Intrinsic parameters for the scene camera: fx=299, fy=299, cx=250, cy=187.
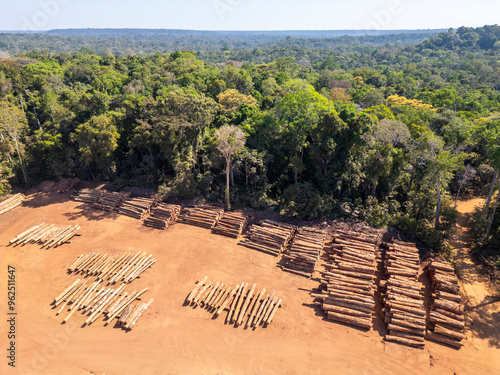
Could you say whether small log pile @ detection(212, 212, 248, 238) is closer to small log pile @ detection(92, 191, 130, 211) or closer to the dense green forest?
the dense green forest

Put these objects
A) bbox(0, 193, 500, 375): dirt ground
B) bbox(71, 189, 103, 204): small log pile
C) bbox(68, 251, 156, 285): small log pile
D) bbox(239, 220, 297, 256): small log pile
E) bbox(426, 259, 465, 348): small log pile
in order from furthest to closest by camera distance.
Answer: bbox(71, 189, 103, 204): small log pile → bbox(239, 220, 297, 256): small log pile → bbox(68, 251, 156, 285): small log pile → bbox(426, 259, 465, 348): small log pile → bbox(0, 193, 500, 375): dirt ground

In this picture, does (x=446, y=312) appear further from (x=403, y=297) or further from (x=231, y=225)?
(x=231, y=225)

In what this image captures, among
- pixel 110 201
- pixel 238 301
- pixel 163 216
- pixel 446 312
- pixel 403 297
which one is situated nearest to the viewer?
pixel 446 312

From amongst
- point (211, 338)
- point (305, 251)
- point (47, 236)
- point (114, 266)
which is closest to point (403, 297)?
point (305, 251)

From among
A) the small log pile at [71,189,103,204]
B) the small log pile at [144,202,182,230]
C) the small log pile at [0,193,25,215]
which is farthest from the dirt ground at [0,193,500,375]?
the small log pile at [0,193,25,215]

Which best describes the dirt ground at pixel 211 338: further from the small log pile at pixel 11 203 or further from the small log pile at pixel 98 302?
the small log pile at pixel 11 203

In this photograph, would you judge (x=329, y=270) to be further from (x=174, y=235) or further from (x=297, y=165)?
(x=174, y=235)
